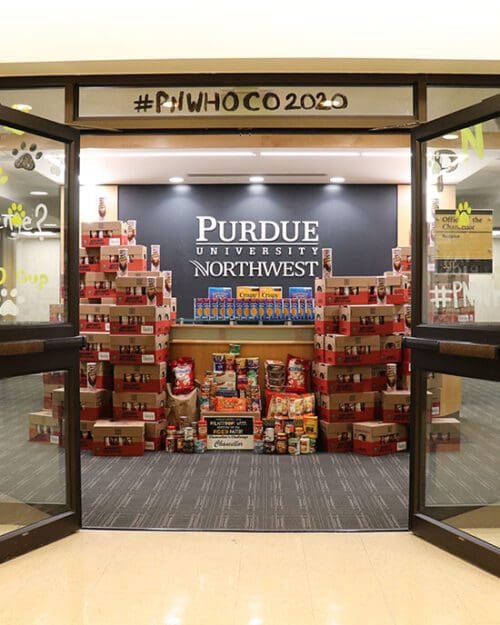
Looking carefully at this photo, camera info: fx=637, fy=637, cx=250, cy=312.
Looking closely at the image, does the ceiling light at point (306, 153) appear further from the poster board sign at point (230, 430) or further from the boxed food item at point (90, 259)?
the poster board sign at point (230, 430)

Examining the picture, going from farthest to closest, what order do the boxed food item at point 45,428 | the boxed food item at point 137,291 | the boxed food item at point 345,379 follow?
the boxed food item at point 137,291 → the boxed food item at point 345,379 → the boxed food item at point 45,428

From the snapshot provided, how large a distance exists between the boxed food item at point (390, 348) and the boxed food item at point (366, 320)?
0.07 metres

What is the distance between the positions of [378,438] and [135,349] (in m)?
2.45

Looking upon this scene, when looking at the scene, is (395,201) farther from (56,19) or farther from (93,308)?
(56,19)

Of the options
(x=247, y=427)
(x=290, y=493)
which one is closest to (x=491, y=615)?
(x=290, y=493)

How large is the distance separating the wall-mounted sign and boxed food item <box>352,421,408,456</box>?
3.13 meters

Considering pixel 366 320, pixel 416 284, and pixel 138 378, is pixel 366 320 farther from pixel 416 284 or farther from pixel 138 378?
pixel 416 284

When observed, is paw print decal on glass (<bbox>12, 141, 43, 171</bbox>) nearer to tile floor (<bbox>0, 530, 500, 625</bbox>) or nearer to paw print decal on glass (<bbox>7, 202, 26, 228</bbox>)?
paw print decal on glass (<bbox>7, 202, 26, 228</bbox>)

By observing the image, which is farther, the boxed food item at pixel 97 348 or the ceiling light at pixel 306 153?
the ceiling light at pixel 306 153

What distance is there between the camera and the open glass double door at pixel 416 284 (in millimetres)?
3418

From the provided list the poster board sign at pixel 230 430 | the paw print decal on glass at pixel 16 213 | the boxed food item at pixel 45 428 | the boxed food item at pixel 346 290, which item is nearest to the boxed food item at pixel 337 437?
the poster board sign at pixel 230 430

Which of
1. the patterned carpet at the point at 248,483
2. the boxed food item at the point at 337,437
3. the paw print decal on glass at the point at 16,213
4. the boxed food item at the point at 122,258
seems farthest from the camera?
the boxed food item at the point at 122,258

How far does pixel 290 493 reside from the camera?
4598mm

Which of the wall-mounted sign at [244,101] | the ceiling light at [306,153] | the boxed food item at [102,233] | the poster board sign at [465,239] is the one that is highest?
the ceiling light at [306,153]
